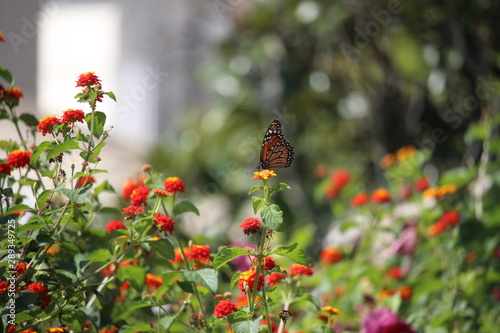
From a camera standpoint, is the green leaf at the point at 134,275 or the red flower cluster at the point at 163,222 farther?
the green leaf at the point at 134,275

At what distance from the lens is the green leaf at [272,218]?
0.95 m

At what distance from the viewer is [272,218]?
0.95 metres

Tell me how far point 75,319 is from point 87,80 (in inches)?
14.7

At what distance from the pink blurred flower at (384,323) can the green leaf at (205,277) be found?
1.81 ft

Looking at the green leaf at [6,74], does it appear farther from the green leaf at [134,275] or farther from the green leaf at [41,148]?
the green leaf at [134,275]

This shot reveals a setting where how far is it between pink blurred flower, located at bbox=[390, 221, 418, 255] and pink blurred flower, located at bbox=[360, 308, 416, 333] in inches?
32.7

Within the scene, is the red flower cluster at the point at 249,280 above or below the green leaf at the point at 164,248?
below

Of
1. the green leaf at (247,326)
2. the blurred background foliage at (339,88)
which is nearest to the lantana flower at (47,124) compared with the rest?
the green leaf at (247,326)

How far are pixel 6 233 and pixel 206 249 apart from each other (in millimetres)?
352

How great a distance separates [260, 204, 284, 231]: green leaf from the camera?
0.95 metres

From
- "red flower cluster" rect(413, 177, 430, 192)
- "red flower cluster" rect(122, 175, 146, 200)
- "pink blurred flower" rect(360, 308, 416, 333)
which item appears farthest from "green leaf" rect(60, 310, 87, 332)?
"red flower cluster" rect(413, 177, 430, 192)

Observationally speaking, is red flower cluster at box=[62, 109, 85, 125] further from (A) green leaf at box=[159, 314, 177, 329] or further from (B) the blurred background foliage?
(B) the blurred background foliage

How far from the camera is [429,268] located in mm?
2049

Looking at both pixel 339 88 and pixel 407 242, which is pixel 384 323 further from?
pixel 339 88
